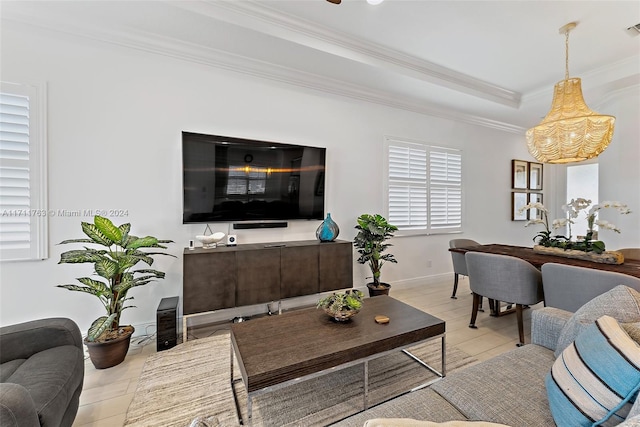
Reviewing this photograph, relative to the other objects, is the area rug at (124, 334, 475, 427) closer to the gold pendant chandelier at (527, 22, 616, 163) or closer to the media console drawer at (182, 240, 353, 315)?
the media console drawer at (182, 240, 353, 315)

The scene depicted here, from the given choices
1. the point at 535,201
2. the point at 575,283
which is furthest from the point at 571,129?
the point at 535,201

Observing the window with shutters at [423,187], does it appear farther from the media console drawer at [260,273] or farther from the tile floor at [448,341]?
the media console drawer at [260,273]

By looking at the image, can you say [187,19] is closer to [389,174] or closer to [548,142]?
[389,174]

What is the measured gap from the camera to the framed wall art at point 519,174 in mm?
5422

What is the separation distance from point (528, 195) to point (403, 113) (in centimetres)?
372

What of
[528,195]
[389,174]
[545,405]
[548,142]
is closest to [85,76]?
[389,174]

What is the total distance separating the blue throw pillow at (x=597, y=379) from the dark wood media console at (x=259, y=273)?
2230 millimetres

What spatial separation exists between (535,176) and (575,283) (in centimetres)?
489

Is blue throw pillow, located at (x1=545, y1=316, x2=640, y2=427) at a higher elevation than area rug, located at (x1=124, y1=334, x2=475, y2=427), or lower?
higher

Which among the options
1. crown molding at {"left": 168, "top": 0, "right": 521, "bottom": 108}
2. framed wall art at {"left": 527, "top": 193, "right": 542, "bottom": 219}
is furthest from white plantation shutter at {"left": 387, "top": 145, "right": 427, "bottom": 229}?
framed wall art at {"left": 527, "top": 193, "right": 542, "bottom": 219}

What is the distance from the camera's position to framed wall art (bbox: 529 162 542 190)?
570 centimetres

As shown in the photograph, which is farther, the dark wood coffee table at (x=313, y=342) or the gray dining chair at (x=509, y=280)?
the gray dining chair at (x=509, y=280)

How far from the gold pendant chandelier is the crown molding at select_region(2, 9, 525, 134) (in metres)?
1.72

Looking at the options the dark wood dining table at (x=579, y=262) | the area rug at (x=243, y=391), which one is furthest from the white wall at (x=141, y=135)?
the dark wood dining table at (x=579, y=262)
